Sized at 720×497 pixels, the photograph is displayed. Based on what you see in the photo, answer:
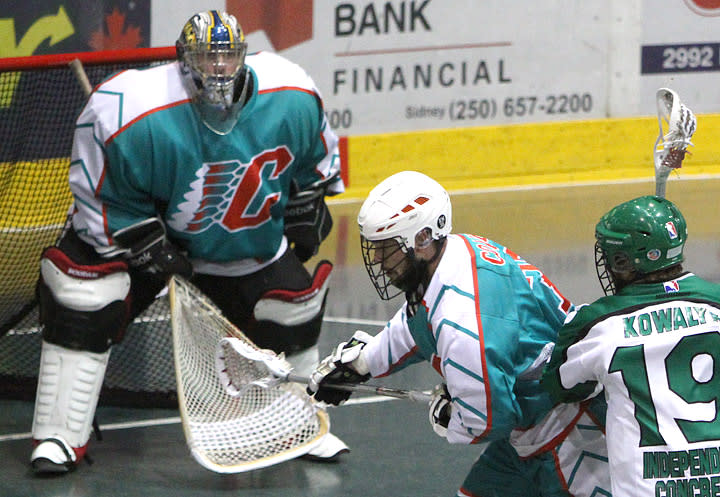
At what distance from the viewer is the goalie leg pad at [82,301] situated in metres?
4.88

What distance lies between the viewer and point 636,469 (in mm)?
3238

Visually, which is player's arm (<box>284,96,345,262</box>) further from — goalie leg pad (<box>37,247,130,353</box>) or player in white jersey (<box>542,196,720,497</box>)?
player in white jersey (<box>542,196,720,497</box>)

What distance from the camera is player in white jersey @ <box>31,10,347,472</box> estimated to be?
15.7 feet

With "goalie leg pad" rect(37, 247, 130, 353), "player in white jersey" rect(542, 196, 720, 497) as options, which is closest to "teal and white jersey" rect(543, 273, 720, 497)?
"player in white jersey" rect(542, 196, 720, 497)

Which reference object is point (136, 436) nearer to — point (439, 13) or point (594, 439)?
point (594, 439)

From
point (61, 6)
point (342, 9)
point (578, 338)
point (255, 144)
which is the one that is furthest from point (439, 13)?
point (578, 338)

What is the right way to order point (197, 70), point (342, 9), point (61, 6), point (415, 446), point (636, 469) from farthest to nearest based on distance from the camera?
point (342, 9)
point (61, 6)
point (415, 446)
point (197, 70)
point (636, 469)

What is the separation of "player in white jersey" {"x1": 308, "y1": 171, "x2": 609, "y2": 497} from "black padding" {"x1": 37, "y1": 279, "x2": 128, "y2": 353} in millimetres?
1514

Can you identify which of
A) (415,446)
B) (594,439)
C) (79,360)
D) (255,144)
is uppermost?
(255,144)

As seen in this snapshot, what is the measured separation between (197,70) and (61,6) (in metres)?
3.96

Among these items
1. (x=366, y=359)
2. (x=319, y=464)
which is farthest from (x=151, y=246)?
(x=366, y=359)

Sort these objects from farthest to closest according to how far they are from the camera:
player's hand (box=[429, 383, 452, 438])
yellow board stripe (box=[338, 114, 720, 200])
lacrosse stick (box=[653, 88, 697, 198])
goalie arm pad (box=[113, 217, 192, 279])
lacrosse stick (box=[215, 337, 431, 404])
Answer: yellow board stripe (box=[338, 114, 720, 200]) < goalie arm pad (box=[113, 217, 192, 279]) < lacrosse stick (box=[215, 337, 431, 404]) < lacrosse stick (box=[653, 88, 697, 198]) < player's hand (box=[429, 383, 452, 438])

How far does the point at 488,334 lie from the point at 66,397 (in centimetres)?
207

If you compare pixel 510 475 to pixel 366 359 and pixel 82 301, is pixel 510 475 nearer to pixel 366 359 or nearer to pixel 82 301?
pixel 366 359
